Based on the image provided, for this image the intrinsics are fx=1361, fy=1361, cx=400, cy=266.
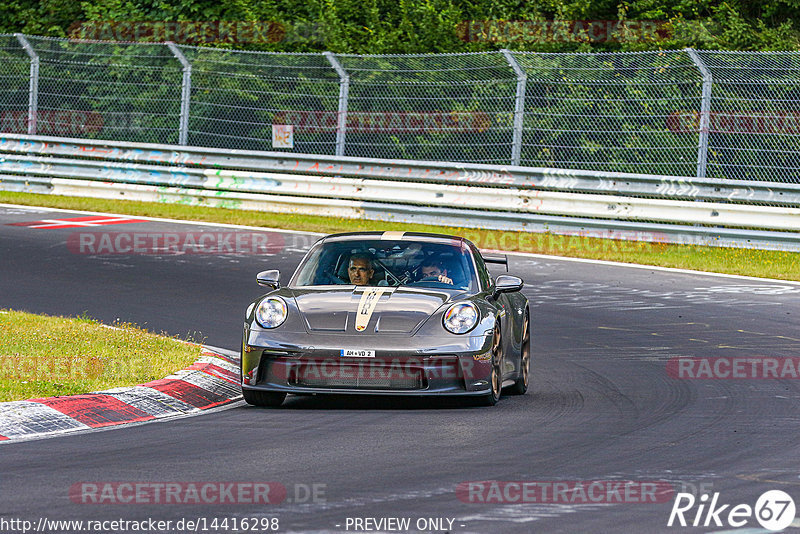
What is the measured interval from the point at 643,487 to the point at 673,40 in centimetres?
1865

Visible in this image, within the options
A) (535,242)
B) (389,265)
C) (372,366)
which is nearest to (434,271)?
(389,265)

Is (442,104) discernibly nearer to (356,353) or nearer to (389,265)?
(389,265)

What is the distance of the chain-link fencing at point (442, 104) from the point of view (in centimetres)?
1839

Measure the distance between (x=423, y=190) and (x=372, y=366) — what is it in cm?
1169

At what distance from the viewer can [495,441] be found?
24.6ft

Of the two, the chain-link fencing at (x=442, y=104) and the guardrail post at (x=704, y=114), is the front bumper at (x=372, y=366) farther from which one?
the guardrail post at (x=704, y=114)

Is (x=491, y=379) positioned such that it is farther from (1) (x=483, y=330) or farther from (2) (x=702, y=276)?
(2) (x=702, y=276)

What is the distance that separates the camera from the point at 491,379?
8719mm

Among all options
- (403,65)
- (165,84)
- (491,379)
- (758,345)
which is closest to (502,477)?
(491,379)

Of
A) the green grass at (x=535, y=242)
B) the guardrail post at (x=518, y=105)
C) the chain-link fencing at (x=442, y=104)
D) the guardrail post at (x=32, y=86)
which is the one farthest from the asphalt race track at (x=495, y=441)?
the guardrail post at (x=32, y=86)

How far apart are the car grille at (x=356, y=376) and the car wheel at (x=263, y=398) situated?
0.89 feet

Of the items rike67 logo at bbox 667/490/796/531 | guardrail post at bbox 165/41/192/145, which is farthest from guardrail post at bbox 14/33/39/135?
rike67 logo at bbox 667/490/796/531

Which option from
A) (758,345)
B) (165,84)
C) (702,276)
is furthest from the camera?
(165,84)

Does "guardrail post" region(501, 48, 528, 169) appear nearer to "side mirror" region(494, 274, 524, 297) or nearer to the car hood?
"side mirror" region(494, 274, 524, 297)
